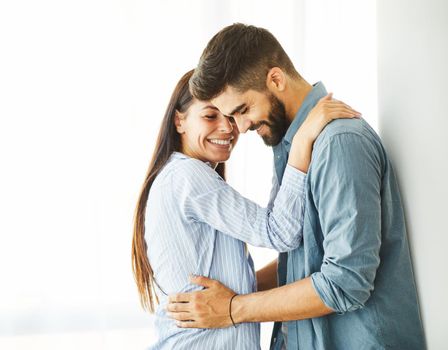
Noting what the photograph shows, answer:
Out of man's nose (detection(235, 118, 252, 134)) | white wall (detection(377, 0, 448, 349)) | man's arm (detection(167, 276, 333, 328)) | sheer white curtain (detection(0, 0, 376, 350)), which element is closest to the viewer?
white wall (detection(377, 0, 448, 349))

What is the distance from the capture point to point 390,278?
1329 mm

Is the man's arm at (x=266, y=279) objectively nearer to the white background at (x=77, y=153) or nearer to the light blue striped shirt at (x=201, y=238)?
the light blue striped shirt at (x=201, y=238)

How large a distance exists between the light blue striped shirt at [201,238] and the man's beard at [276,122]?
18cm

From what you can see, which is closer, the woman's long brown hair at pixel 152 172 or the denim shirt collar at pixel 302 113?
the denim shirt collar at pixel 302 113

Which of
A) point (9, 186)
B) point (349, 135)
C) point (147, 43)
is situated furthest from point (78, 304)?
point (349, 135)

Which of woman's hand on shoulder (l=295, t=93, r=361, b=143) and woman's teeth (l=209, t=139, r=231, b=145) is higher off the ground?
woman's hand on shoulder (l=295, t=93, r=361, b=143)

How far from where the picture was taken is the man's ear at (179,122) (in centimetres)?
180

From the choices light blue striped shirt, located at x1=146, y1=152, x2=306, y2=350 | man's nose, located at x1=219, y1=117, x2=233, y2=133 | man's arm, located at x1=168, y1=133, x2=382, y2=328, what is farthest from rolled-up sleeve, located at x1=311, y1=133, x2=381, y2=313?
man's nose, located at x1=219, y1=117, x2=233, y2=133

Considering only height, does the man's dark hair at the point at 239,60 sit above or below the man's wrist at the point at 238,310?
above

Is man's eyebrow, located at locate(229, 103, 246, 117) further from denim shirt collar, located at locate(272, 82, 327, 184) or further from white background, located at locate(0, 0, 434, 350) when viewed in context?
white background, located at locate(0, 0, 434, 350)

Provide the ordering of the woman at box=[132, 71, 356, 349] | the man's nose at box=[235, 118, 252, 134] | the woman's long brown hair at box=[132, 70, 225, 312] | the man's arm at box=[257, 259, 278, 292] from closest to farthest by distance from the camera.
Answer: the woman at box=[132, 71, 356, 349] < the man's nose at box=[235, 118, 252, 134] < the woman's long brown hair at box=[132, 70, 225, 312] < the man's arm at box=[257, 259, 278, 292]

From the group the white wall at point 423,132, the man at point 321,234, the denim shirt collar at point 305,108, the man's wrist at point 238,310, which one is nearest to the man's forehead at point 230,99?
the man at point 321,234

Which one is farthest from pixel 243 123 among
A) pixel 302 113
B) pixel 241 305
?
pixel 241 305

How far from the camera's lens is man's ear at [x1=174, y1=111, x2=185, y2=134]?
1.80 metres
